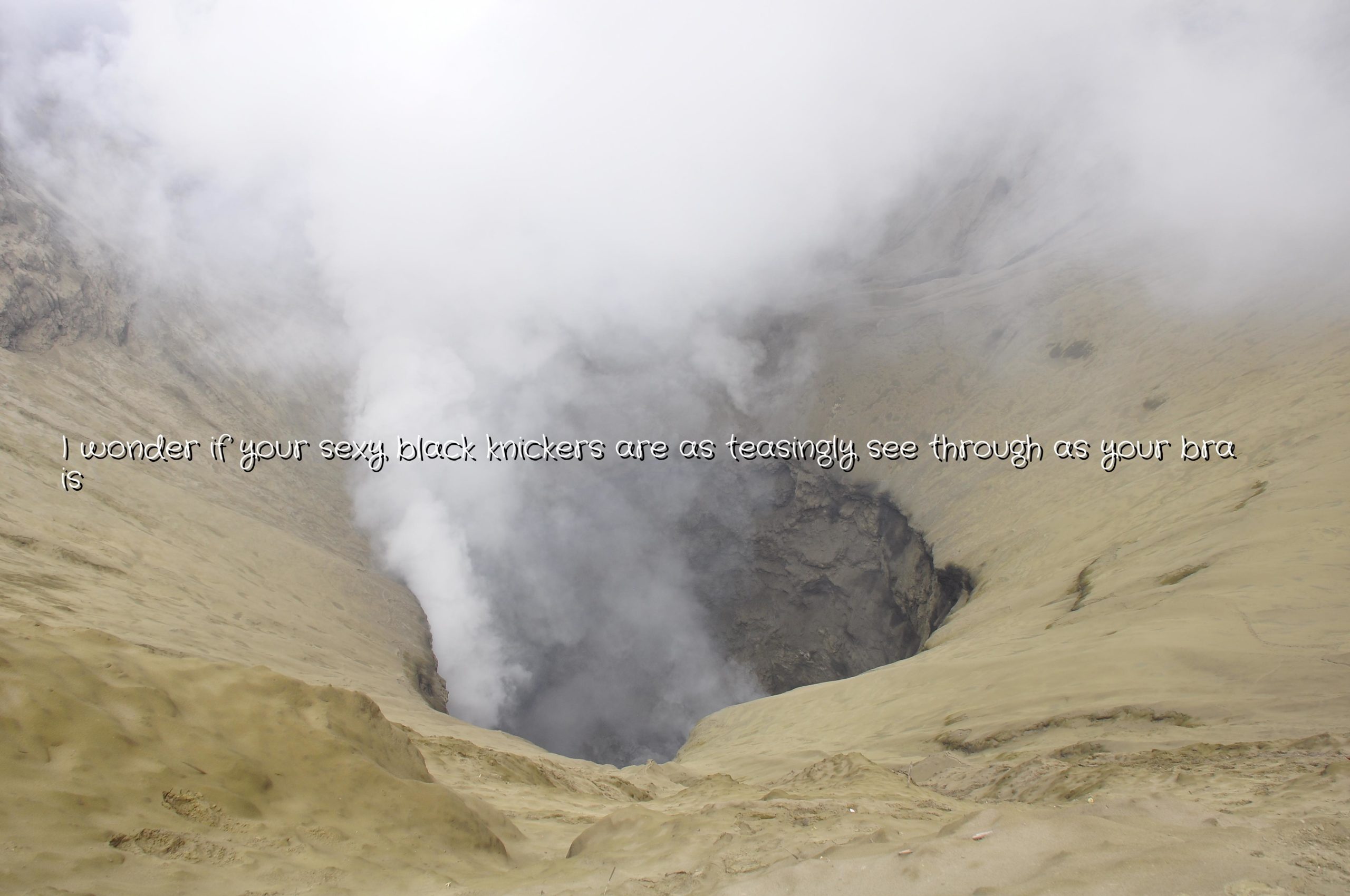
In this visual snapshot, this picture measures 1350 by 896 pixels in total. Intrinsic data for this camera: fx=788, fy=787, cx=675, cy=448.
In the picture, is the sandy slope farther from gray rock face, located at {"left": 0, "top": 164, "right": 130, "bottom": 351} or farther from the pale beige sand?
gray rock face, located at {"left": 0, "top": 164, "right": 130, "bottom": 351}

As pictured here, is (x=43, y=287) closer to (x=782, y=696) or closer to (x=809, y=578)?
(x=782, y=696)

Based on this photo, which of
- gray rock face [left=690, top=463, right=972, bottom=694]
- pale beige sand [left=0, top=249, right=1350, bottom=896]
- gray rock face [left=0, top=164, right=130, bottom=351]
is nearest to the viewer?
pale beige sand [left=0, top=249, right=1350, bottom=896]

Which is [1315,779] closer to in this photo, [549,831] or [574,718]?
[549,831]

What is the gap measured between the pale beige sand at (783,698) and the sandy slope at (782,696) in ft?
0.09

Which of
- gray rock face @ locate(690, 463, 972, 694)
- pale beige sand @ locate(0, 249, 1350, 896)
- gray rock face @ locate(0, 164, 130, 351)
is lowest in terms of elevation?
pale beige sand @ locate(0, 249, 1350, 896)

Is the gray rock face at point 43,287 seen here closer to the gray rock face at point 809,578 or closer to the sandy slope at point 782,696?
the sandy slope at point 782,696

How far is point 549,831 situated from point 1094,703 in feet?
14.2

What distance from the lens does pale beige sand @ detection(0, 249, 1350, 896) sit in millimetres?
2924

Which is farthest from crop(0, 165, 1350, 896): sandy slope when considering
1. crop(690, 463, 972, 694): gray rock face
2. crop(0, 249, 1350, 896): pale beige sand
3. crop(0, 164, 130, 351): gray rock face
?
crop(690, 463, 972, 694): gray rock face

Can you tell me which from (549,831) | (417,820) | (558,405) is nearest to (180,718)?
(417,820)

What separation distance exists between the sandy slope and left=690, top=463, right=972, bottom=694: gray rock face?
6.99 feet

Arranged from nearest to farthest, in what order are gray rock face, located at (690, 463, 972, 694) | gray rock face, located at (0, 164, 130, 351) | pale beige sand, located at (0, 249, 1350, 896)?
pale beige sand, located at (0, 249, 1350, 896), gray rock face, located at (0, 164, 130, 351), gray rock face, located at (690, 463, 972, 694)

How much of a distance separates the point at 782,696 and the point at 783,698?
190mm

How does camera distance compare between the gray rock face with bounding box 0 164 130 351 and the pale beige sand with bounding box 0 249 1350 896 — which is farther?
the gray rock face with bounding box 0 164 130 351
